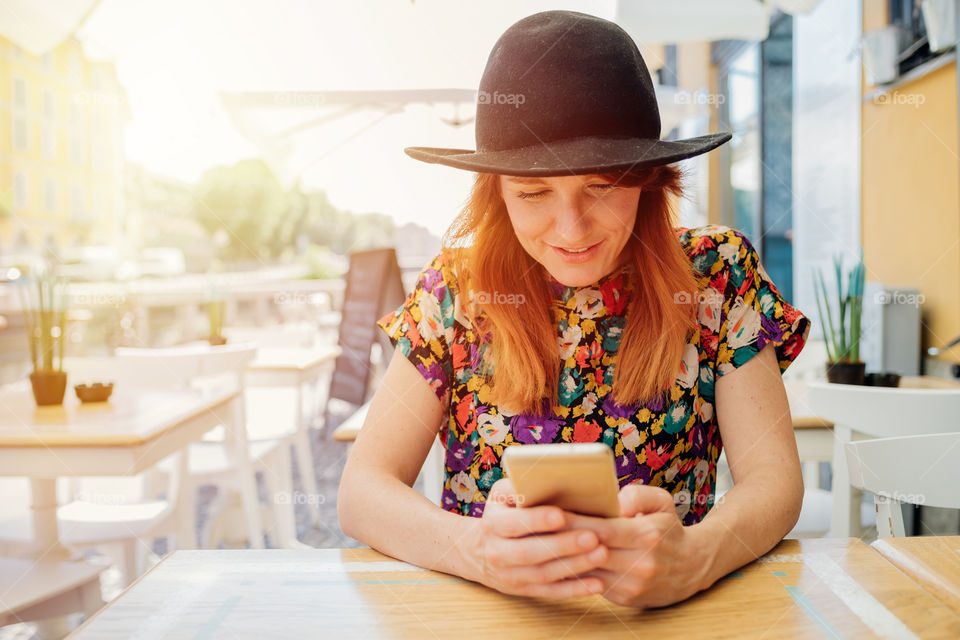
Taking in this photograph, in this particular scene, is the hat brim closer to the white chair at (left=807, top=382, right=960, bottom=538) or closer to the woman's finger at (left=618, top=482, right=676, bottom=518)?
the woman's finger at (left=618, top=482, right=676, bottom=518)

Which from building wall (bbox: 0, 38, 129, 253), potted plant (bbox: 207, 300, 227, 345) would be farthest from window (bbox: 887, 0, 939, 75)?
building wall (bbox: 0, 38, 129, 253)

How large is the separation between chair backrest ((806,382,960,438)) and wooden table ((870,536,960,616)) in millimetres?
933

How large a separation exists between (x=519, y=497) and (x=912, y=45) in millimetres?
3322

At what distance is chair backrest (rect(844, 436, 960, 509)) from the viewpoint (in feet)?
4.16

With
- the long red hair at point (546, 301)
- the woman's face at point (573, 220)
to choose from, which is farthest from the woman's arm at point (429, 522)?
the woman's face at point (573, 220)

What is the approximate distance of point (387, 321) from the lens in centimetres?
135

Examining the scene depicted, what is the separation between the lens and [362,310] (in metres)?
4.13

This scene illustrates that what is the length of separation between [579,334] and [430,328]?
0.89 ft

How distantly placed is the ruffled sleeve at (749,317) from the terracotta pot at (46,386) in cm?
216

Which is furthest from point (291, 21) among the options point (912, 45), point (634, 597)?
point (634, 597)

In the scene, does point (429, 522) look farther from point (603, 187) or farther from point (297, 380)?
point (297, 380)

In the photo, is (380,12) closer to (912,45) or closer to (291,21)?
(291,21)

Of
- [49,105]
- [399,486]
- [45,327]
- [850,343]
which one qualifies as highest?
[49,105]

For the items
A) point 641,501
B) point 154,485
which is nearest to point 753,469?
point 641,501
